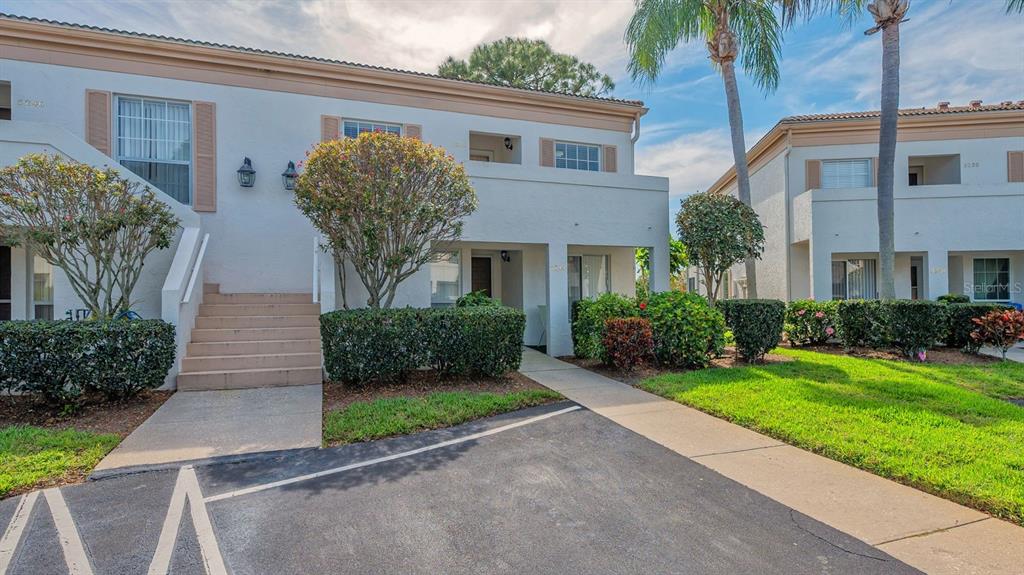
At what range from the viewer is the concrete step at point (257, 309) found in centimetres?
891

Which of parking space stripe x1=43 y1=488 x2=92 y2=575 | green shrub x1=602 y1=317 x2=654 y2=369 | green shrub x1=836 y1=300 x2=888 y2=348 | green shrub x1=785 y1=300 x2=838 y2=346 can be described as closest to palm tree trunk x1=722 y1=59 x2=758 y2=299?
green shrub x1=785 y1=300 x2=838 y2=346

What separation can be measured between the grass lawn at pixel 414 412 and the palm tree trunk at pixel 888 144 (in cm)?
862

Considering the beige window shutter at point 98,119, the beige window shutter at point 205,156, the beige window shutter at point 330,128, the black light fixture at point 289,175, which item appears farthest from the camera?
the beige window shutter at point 330,128

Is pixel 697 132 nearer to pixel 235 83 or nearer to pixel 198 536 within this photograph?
pixel 235 83

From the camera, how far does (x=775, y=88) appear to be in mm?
13141

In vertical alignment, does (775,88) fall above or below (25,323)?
above

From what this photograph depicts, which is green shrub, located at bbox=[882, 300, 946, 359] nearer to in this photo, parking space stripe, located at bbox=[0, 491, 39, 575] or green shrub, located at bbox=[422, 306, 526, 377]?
green shrub, located at bbox=[422, 306, 526, 377]

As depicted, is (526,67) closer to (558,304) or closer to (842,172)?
(842,172)

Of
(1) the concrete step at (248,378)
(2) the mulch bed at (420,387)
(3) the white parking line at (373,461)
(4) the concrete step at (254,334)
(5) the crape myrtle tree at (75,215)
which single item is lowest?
(3) the white parking line at (373,461)

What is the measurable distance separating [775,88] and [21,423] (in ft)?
52.8

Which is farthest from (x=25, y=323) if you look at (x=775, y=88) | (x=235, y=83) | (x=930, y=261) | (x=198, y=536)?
(x=930, y=261)

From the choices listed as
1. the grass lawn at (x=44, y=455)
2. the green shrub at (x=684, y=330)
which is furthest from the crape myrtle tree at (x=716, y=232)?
the grass lawn at (x=44, y=455)

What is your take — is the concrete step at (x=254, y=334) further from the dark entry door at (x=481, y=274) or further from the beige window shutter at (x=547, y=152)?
the beige window shutter at (x=547, y=152)

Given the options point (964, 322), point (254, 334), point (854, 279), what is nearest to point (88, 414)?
point (254, 334)
